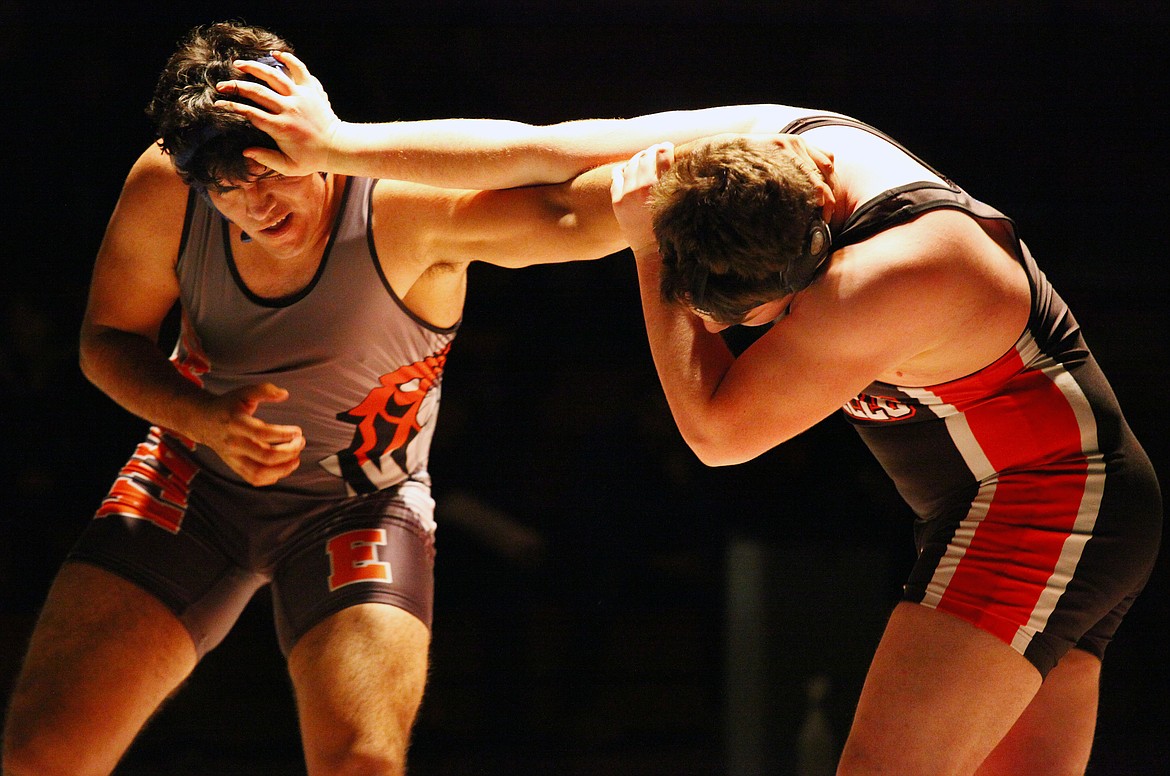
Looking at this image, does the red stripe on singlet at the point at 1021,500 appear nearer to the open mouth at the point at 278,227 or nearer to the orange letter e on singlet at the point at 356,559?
the orange letter e on singlet at the point at 356,559

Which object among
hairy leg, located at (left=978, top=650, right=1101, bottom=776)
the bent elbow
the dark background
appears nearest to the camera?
the bent elbow

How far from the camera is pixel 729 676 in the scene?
3453mm

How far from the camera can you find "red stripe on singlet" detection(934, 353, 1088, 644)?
5.22 feet

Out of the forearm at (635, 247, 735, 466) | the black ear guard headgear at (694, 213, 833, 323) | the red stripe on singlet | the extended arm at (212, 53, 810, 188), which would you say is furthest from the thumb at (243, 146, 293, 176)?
the red stripe on singlet

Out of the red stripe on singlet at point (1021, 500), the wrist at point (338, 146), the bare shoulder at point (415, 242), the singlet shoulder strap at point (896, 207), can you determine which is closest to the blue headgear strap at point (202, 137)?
the wrist at point (338, 146)

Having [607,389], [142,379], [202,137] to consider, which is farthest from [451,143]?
[607,389]

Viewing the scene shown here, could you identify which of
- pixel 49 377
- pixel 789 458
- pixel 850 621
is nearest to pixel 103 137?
pixel 49 377

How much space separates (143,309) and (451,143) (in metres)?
0.79

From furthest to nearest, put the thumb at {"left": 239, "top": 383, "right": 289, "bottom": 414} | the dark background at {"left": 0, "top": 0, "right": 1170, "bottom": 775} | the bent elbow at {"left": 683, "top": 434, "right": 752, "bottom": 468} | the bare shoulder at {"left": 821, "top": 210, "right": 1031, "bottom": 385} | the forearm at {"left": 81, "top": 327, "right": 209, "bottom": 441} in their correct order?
1. the dark background at {"left": 0, "top": 0, "right": 1170, "bottom": 775}
2. the forearm at {"left": 81, "top": 327, "right": 209, "bottom": 441}
3. the thumb at {"left": 239, "top": 383, "right": 289, "bottom": 414}
4. the bent elbow at {"left": 683, "top": 434, "right": 752, "bottom": 468}
5. the bare shoulder at {"left": 821, "top": 210, "right": 1031, "bottom": 385}

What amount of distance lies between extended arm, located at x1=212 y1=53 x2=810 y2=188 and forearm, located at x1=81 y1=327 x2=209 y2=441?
0.46 m

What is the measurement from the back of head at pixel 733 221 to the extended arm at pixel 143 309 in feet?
2.67

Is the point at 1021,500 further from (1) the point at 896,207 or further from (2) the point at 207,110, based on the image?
(2) the point at 207,110

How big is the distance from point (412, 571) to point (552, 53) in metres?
1.85

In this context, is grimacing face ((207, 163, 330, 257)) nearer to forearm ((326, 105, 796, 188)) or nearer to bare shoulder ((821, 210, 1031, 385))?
forearm ((326, 105, 796, 188))
